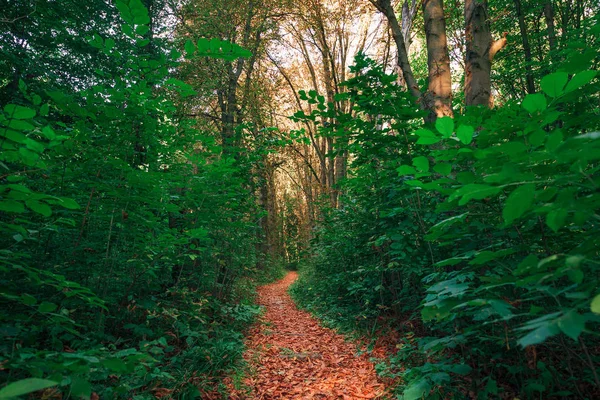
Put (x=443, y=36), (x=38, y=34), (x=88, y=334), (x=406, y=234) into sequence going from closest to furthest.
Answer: (x=88, y=334), (x=406, y=234), (x=443, y=36), (x=38, y=34)

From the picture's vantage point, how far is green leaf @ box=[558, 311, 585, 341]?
0.72 metres

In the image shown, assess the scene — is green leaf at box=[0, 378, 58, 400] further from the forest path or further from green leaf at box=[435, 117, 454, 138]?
the forest path

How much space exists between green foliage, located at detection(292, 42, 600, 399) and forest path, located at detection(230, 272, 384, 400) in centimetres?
44

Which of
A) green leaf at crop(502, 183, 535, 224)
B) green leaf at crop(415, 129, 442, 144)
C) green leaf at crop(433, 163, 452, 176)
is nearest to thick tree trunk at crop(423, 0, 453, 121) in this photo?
green leaf at crop(415, 129, 442, 144)

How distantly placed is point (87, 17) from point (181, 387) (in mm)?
8671

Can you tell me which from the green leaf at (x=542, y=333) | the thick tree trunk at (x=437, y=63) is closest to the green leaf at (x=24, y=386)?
the green leaf at (x=542, y=333)

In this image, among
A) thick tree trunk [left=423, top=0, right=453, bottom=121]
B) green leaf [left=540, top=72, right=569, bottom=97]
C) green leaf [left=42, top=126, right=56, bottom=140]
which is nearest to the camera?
green leaf [left=540, top=72, right=569, bottom=97]

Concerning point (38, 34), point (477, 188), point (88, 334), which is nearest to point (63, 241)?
point (88, 334)

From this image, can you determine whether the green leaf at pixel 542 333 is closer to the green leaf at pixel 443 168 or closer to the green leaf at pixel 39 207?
the green leaf at pixel 443 168

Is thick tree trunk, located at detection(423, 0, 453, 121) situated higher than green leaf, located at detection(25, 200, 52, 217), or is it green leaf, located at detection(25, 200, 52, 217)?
thick tree trunk, located at detection(423, 0, 453, 121)

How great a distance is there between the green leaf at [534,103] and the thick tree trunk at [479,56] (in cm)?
245

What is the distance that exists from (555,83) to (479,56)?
2.70 m

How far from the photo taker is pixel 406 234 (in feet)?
10.6

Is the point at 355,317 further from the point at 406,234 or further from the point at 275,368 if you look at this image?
the point at 406,234
